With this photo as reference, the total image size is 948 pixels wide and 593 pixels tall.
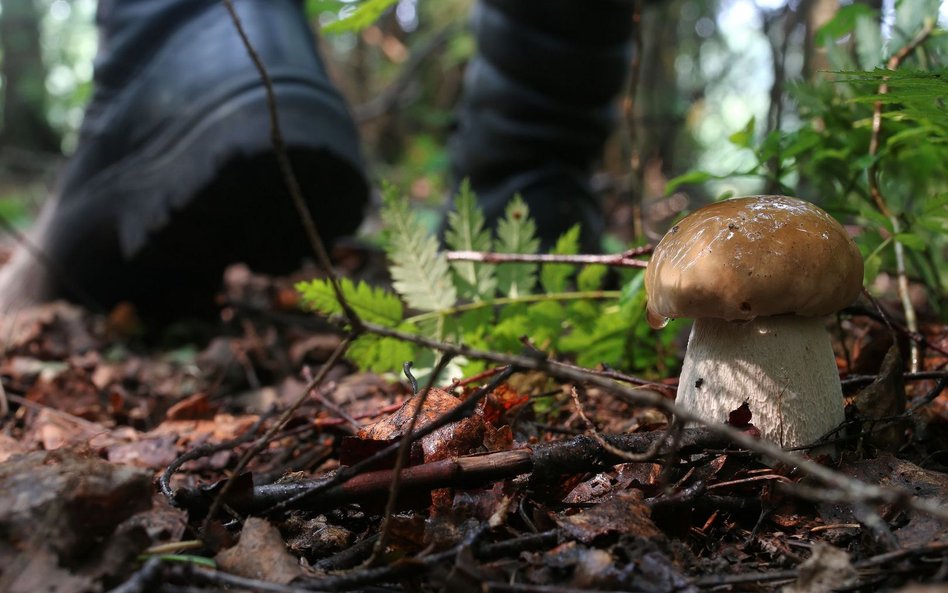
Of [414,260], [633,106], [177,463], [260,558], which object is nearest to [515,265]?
[414,260]

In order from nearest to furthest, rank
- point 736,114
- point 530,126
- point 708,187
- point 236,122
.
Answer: point 236,122 < point 530,126 < point 708,187 < point 736,114

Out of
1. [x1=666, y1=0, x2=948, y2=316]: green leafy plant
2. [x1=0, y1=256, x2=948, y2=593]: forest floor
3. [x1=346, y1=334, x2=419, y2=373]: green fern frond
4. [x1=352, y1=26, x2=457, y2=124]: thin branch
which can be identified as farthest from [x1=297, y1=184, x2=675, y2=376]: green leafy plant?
[x1=352, y1=26, x2=457, y2=124]: thin branch

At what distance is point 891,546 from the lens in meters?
1.13

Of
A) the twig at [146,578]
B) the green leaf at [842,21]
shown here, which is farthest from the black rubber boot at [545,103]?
the twig at [146,578]

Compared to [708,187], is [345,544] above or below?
above

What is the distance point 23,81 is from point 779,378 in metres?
19.8

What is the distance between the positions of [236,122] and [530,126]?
1432 mm

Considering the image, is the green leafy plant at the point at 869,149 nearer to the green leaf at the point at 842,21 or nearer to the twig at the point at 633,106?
the green leaf at the point at 842,21

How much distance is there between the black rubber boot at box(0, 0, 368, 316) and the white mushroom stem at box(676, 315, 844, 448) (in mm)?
1965

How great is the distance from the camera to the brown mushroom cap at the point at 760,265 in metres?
1.46

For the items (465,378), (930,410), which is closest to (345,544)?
(465,378)

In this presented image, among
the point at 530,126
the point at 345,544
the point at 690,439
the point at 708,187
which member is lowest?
the point at 708,187

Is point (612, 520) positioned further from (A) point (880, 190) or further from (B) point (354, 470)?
(A) point (880, 190)

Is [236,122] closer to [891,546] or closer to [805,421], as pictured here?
[805,421]
